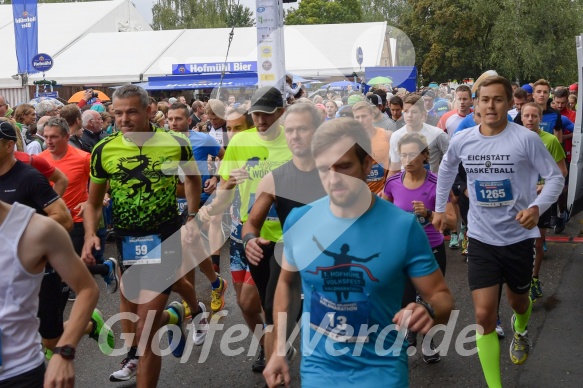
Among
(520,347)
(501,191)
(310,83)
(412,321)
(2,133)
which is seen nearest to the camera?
(412,321)

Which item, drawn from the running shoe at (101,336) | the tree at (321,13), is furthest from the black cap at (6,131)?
the tree at (321,13)

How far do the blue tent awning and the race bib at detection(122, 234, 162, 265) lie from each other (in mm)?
16954

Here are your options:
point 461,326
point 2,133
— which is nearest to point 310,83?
point 461,326

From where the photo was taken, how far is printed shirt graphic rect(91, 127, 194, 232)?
17.1 ft

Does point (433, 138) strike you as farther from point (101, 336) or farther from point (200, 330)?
point (101, 336)

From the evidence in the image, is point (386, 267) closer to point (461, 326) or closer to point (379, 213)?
point (379, 213)

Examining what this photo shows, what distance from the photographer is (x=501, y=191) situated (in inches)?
199

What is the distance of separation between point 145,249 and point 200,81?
19954 mm

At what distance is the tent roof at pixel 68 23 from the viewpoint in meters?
37.2

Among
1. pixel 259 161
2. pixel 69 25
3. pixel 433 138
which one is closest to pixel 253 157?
pixel 259 161

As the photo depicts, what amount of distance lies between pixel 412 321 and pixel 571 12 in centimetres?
4156

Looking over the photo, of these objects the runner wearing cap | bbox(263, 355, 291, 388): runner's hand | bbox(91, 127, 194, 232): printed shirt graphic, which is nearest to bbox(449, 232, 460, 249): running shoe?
the runner wearing cap

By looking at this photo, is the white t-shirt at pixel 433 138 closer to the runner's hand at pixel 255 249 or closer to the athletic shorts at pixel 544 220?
the athletic shorts at pixel 544 220

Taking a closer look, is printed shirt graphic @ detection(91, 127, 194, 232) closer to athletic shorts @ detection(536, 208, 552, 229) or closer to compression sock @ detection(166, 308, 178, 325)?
compression sock @ detection(166, 308, 178, 325)
